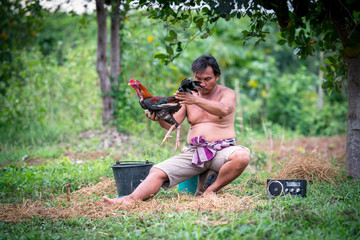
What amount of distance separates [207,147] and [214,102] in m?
0.49

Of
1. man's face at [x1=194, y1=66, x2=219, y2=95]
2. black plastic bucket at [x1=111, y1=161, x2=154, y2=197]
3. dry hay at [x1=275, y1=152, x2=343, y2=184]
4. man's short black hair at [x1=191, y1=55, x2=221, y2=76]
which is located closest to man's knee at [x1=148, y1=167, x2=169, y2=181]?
black plastic bucket at [x1=111, y1=161, x2=154, y2=197]

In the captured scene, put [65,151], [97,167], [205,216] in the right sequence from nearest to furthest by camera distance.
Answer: [205,216] < [97,167] < [65,151]

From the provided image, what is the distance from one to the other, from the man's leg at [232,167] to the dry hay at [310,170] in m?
0.83

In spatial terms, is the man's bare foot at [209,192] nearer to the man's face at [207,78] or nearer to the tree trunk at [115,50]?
the man's face at [207,78]

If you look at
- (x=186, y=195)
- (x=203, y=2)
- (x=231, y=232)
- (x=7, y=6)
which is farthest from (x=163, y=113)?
(x=7, y=6)

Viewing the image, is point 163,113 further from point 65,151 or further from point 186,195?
point 65,151

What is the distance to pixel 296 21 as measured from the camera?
3.82 metres

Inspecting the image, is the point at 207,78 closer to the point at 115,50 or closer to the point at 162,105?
the point at 162,105

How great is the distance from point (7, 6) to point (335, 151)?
753cm

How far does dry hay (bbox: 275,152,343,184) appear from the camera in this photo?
397cm

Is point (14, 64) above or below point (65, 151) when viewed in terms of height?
above

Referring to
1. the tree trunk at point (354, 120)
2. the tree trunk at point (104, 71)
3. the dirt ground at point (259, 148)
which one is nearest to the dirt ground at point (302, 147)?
the dirt ground at point (259, 148)

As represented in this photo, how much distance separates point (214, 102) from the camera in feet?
11.3

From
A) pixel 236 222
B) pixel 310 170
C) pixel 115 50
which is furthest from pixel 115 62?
pixel 236 222
